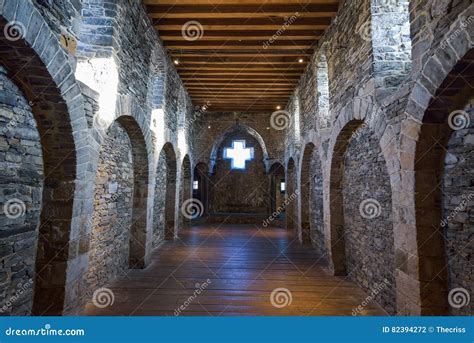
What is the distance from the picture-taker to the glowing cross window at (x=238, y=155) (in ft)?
42.5

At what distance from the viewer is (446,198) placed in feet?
7.96

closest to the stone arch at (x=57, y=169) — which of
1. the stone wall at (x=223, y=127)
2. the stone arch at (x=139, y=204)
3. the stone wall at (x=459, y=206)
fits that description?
the stone arch at (x=139, y=204)

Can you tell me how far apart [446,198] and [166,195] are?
6.67m

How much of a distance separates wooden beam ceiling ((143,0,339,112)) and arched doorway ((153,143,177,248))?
2.50m

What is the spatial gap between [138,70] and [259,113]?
7.30 meters

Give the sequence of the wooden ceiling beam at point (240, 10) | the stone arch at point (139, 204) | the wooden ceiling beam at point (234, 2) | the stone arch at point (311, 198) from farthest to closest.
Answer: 1. the stone arch at point (311, 198)
2. the stone arch at point (139, 204)
3. the wooden ceiling beam at point (240, 10)
4. the wooden ceiling beam at point (234, 2)

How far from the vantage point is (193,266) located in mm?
4996

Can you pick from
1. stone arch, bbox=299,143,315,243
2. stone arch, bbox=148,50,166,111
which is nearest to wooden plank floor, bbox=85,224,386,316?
stone arch, bbox=299,143,315,243

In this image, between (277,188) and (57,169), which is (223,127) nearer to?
(277,188)

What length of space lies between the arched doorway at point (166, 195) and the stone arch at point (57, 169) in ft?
12.7

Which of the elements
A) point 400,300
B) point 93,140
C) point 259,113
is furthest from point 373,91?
point 259,113

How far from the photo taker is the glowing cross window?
42.5 ft

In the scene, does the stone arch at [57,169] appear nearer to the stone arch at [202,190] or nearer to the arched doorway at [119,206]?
the arched doorway at [119,206]

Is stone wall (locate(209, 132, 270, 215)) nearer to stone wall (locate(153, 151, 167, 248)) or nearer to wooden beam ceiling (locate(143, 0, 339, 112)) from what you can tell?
wooden beam ceiling (locate(143, 0, 339, 112))
